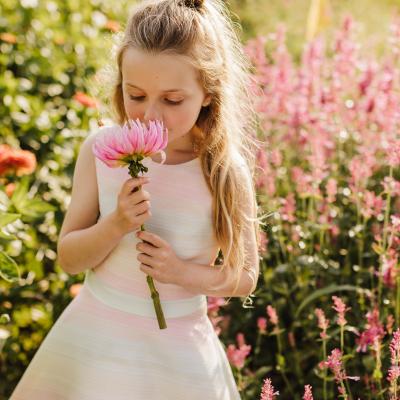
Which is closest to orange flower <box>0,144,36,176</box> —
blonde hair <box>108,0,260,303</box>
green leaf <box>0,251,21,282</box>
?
green leaf <box>0,251,21,282</box>

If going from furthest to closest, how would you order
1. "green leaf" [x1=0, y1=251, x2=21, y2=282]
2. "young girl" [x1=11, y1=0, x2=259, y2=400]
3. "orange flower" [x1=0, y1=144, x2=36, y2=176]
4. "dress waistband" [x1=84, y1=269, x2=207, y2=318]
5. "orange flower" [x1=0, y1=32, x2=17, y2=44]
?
1. "orange flower" [x1=0, y1=32, x2=17, y2=44]
2. "orange flower" [x1=0, y1=144, x2=36, y2=176]
3. "green leaf" [x1=0, y1=251, x2=21, y2=282]
4. "dress waistband" [x1=84, y1=269, x2=207, y2=318]
5. "young girl" [x1=11, y1=0, x2=259, y2=400]

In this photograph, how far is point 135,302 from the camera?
6.27ft

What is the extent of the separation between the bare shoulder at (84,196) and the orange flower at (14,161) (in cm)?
79

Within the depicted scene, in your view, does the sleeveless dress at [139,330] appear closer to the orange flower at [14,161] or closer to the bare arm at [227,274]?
the bare arm at [227,274]

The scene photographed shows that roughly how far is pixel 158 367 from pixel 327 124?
5.61ft

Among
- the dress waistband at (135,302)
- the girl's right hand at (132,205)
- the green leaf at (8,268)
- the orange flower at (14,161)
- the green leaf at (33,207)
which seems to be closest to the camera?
the girl's right hand at (132,205)

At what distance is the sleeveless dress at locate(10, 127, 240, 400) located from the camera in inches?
73.3

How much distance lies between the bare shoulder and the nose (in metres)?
0.23

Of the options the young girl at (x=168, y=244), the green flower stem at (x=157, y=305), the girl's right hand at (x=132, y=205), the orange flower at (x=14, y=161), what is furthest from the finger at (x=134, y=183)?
the orange flower at (x=14, y=161)

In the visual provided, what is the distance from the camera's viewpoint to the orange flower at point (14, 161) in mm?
2686

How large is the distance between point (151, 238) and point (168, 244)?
0.05 m

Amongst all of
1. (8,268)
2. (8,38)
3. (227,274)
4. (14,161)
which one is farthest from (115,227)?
(8,38)

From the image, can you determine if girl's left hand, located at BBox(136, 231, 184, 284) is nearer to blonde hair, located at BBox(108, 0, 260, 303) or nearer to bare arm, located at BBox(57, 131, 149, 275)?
bare arm, located at BBox(57, 131, 149, 275)

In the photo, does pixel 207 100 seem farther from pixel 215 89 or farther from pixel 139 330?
pixel 139 330
